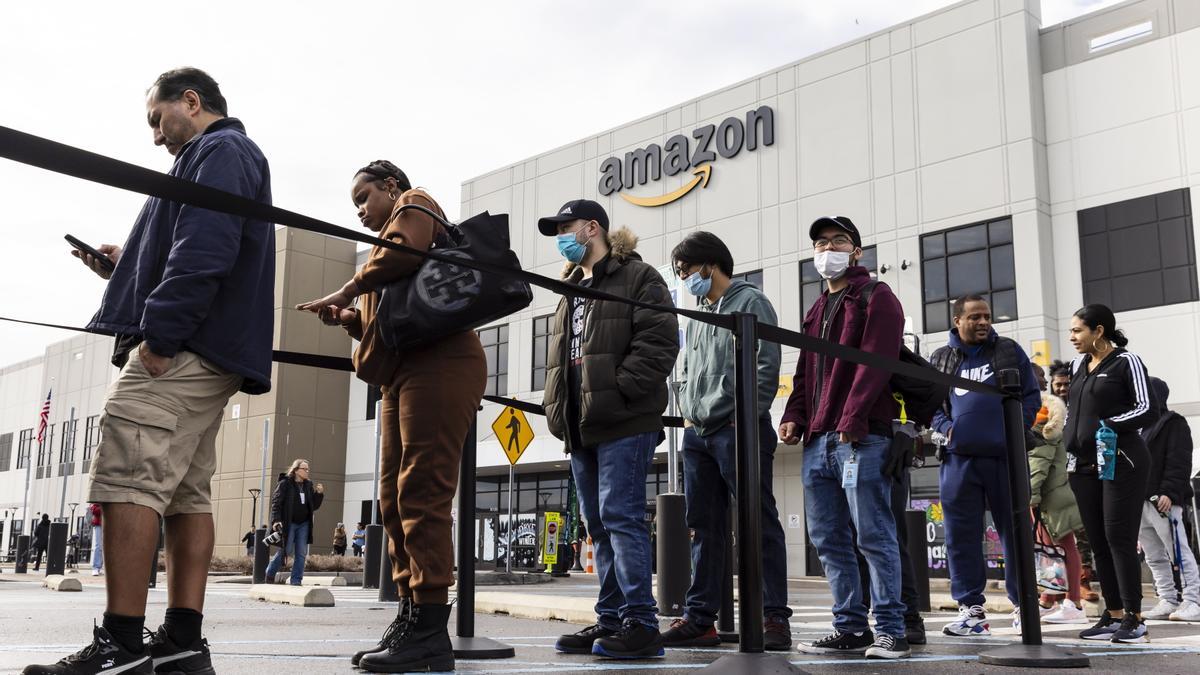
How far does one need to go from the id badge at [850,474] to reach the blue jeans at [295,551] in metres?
10.6

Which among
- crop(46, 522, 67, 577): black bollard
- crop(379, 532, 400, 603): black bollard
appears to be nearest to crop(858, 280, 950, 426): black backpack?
crop(379, 532, 400, 603): black bollard

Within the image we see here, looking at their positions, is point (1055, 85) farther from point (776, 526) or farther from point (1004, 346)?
point (776, 526)

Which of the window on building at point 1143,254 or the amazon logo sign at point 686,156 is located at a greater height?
the amazon logo sign at point 686,156

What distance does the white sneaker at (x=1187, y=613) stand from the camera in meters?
7.38

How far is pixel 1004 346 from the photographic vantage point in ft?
20.1

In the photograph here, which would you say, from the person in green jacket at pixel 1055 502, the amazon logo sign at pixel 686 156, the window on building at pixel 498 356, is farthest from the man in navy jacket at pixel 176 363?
the window on building at pixel 498 356

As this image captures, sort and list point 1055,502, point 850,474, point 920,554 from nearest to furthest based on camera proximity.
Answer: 1. point 850,474
2. point 1055,502
3. point 920,554

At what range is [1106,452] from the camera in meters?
5.79

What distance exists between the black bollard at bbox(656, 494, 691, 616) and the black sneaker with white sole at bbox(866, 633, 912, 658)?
4.12m

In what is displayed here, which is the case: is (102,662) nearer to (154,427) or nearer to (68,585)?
(154,427)

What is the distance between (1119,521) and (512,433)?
11.8 metres

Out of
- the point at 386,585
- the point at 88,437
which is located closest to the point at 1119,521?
the point at 386,585

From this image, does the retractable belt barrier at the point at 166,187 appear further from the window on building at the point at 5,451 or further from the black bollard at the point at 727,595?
the window on building at the point at 5,451

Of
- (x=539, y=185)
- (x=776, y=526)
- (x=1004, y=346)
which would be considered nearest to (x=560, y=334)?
(x=776, y=526)
